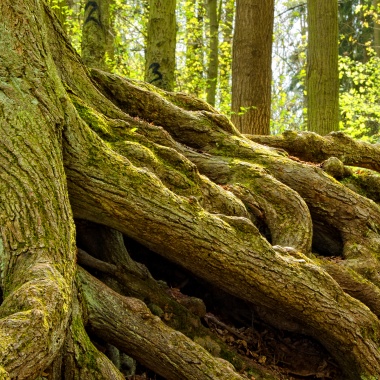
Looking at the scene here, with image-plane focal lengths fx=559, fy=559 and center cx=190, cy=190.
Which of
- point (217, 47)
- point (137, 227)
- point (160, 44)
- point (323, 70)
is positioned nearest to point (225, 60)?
point (217, 47)

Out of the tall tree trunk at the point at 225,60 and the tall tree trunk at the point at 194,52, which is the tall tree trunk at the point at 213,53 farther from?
the tall tree trunk at the point at 225,60

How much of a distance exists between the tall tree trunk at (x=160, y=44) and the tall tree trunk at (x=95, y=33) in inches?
32.6

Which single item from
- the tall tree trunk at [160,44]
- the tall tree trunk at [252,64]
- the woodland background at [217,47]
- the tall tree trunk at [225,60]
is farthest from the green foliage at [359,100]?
the tall tree trunk at [160,44]

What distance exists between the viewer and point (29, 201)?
3895mm

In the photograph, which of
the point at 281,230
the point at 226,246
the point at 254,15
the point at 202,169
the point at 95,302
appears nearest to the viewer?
the point at 95,302

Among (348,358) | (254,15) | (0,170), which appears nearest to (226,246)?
(348,358)

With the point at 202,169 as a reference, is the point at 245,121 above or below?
above

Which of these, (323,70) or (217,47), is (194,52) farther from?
(323,70)

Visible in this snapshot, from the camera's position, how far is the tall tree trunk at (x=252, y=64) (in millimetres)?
9875

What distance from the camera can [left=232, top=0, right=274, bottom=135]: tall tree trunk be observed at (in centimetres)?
988

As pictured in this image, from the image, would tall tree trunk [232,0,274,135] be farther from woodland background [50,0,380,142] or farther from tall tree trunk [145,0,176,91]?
tall tree trunk [145,0,176,91]

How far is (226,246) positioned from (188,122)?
229 centimetres

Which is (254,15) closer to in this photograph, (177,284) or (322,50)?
(322,50)

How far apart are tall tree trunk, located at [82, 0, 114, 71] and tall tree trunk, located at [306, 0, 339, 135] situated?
159 inches
